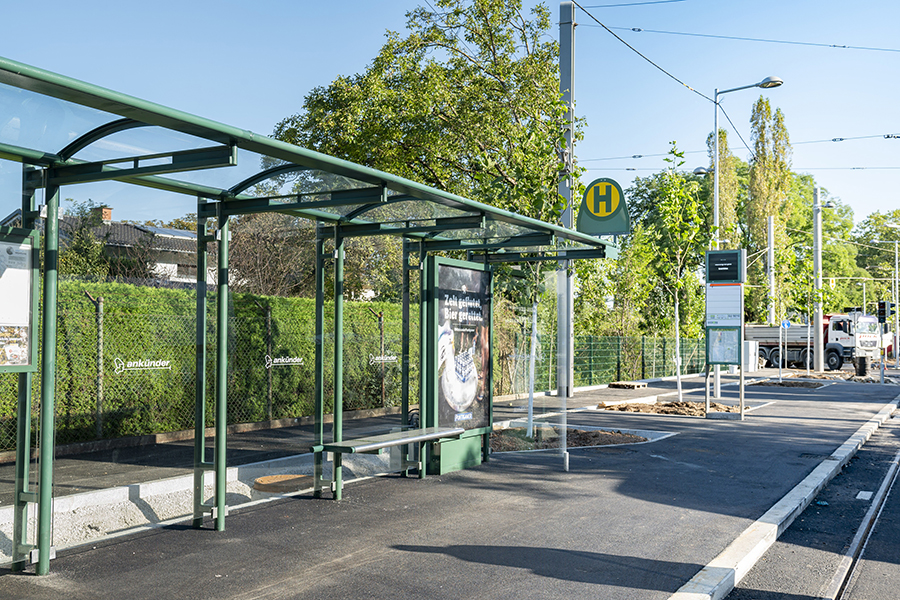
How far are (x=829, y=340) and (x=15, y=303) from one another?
46302 mm

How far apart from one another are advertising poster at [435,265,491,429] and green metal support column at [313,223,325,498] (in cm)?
144

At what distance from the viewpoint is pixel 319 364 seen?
25.6ft

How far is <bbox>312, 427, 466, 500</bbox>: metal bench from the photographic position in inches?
295

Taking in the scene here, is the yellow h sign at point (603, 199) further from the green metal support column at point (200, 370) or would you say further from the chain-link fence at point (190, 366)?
the green metal support column at point (200, 370)

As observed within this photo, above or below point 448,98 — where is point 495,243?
below

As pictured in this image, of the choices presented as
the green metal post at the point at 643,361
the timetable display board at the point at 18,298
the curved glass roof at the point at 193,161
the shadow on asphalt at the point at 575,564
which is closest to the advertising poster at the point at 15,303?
the timetable display board at the point at 18,298

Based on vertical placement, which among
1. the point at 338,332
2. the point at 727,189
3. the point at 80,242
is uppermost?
the point at 727,189

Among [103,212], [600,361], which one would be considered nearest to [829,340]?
[600,361]

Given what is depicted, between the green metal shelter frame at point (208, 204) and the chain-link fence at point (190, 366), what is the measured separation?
0.20m

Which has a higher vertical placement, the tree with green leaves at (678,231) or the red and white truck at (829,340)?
the tree with green leaves at (678,231)

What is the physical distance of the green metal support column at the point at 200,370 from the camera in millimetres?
6457

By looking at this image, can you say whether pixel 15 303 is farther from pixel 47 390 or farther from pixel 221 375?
pixel 221 375

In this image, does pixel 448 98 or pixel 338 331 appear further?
pixel 448 98

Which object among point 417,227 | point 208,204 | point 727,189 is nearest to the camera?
point 208,204
